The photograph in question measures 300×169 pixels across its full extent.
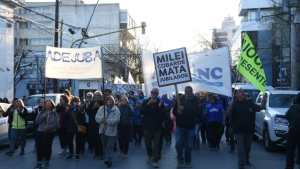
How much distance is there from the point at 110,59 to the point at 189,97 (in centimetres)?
6453

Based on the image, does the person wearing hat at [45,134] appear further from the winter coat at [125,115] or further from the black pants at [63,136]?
the winter coat at [125,115]

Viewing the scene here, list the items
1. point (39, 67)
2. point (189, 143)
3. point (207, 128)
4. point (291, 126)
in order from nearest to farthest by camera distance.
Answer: point (291, 126) → point (189, 143) → point (207, 128) → point (39, 67)

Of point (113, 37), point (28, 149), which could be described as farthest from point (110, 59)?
point (28, 149)

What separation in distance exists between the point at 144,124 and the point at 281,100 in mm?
5814

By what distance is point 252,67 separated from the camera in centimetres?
1878

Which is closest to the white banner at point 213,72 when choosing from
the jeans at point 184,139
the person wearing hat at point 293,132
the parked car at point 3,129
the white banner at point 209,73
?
the white banner at point 209,73

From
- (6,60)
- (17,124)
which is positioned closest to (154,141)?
(17,124)

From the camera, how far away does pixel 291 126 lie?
13.0m

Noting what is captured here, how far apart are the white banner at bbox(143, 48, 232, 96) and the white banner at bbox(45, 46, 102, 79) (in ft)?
9.67

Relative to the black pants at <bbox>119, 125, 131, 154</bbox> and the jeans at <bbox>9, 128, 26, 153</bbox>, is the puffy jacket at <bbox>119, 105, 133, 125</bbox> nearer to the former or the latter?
the black pants at <bbox>119, 125, 131, 154</bbox>

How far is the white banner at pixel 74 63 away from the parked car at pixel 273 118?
490 centimetres

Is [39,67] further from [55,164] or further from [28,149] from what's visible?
[55,164]

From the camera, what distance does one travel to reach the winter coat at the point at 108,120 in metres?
15.0

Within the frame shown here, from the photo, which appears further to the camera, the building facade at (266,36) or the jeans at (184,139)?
the building facade at (266,36)
